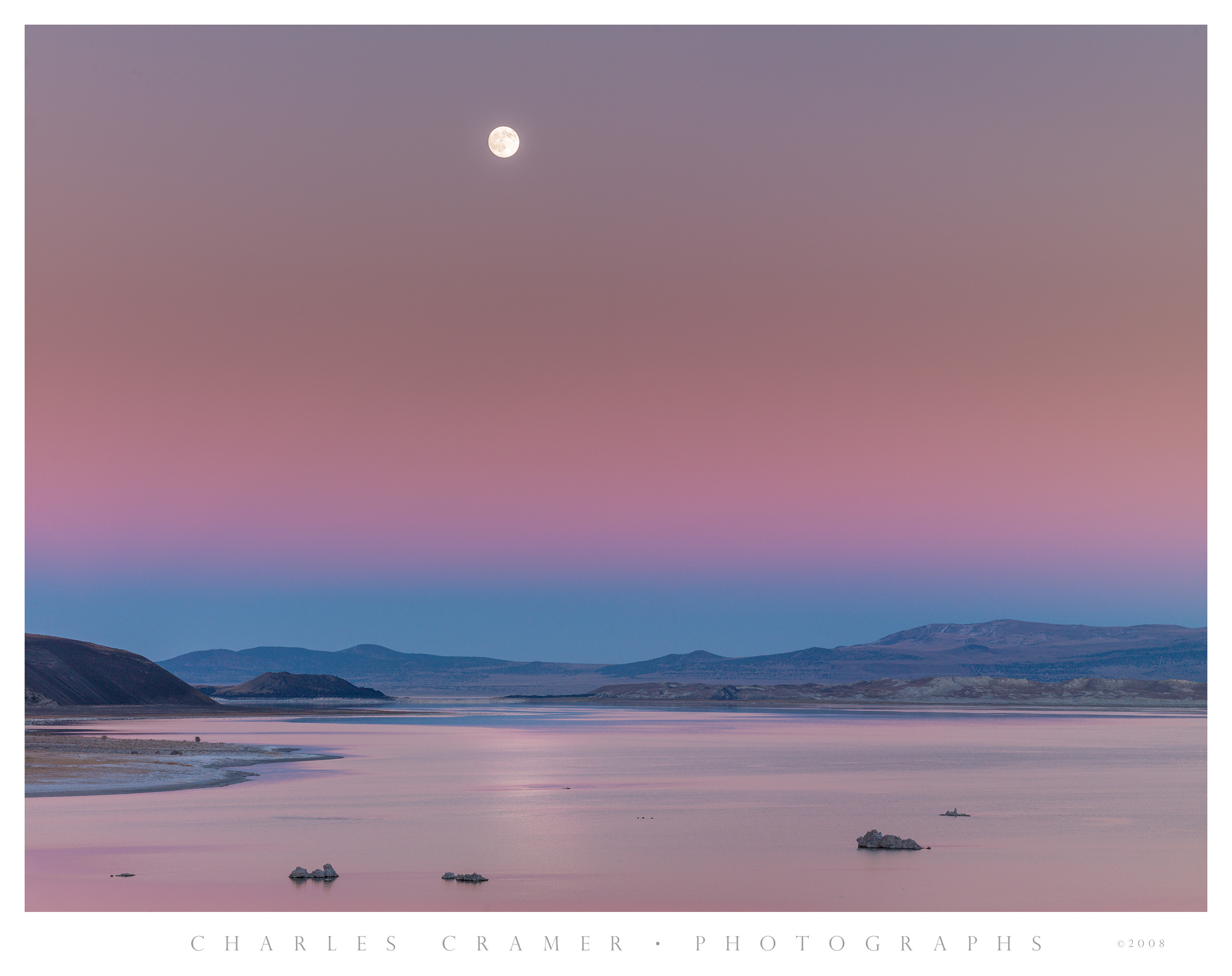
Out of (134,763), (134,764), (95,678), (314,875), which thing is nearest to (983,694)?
(95,678)

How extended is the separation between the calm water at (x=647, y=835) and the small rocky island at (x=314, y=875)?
27cm

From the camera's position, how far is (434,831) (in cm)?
2570

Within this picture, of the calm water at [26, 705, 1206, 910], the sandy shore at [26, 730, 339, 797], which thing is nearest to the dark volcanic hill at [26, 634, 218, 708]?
the sandy shore at [26, 730, 339, 797]

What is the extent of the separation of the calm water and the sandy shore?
1.64 meters

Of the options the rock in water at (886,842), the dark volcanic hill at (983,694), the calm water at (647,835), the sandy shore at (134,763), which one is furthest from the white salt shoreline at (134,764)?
the dark volcanic hill at (983,694)

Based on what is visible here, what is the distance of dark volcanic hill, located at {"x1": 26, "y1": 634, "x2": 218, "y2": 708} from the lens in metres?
117

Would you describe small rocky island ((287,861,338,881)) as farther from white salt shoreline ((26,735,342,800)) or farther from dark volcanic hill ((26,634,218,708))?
dark volcanic hill ((26,634,218,708))

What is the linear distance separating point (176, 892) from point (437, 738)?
44.3m

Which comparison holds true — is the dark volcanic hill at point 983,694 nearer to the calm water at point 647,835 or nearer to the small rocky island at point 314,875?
the calm water at point 647,835

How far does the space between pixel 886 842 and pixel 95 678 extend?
118281 mm

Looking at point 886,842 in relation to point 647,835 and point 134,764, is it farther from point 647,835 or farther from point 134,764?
point 134,764

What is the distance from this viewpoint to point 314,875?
66.7 feet
